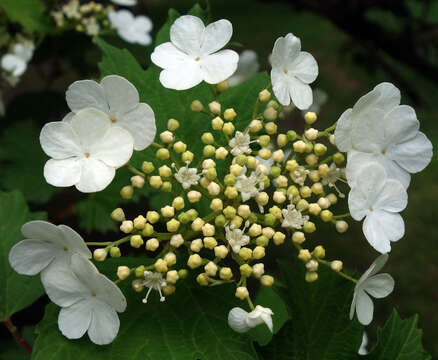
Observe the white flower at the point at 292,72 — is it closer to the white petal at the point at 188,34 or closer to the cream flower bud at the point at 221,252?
the white petal at the point at 188,34

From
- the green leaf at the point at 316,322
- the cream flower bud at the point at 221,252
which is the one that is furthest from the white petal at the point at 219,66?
the green leaf at the point at 316,322

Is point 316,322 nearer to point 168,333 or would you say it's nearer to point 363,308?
point 363,308

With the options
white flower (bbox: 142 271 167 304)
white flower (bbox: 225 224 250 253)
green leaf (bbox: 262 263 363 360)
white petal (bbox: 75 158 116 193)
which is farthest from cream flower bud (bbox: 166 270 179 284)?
green leaf (bbox: 262 263 363 360)

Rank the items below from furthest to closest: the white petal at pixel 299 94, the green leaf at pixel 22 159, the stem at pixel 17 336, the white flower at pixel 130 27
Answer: the green leaf at pixel 22 159 → the white flower at pixel 130 27 → the stem at pixel 17 336 → the white petal at pixel 299 94

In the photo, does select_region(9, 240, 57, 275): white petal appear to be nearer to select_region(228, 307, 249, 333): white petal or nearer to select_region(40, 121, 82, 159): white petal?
select_region(40, 121, 82, 159): white petal

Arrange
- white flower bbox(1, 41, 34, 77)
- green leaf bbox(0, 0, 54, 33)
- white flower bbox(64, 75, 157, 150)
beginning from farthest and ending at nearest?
white flower bbox(1, 41, 34, 77) < green leaf bbox(0, 0, 54, 33) < white flower bbox(64, 75, 157, 150)

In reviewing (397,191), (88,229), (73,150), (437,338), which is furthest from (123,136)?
(437,338)
